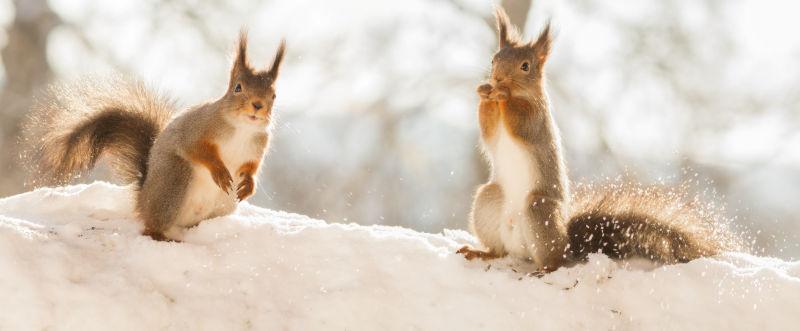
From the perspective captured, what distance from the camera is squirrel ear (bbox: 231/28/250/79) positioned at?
8.71 ft

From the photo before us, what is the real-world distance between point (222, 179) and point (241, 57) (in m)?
0.48

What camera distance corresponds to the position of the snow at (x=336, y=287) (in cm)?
198

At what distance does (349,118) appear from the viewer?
543 cm

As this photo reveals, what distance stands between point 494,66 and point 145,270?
125cm

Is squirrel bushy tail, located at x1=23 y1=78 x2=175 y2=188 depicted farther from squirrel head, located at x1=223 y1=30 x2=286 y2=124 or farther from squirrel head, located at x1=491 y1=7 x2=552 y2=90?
squirrel head, located at x1=491 y1=7 x2=552 y2=90

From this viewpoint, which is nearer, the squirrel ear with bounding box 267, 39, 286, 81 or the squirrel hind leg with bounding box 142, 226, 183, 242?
the squirrel hind leg with bounding box 142, 226, 183, 242

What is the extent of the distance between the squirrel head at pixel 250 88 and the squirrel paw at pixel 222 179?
0.23m

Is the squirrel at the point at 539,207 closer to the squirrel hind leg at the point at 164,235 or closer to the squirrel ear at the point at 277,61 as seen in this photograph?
the squirrel ear at the point at 277,61

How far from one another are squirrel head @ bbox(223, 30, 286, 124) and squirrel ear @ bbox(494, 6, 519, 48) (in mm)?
754

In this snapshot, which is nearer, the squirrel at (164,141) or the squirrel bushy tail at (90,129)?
the squirrel at (164,141)

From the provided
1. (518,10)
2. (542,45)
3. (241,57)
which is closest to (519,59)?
(542,45)

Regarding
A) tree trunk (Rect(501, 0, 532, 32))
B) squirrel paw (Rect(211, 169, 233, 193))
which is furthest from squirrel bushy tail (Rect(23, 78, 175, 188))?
tree trunk (Rect(501, 0, 532, 32))

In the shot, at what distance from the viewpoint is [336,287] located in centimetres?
219

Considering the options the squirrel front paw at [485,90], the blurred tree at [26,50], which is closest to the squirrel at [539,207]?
the squirrel front paw at [485,90]
